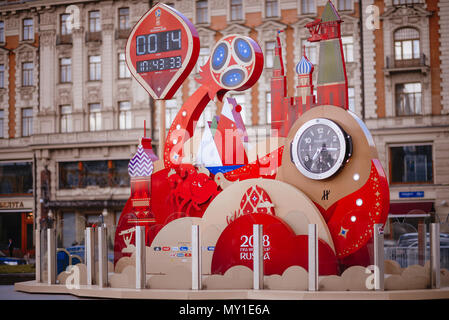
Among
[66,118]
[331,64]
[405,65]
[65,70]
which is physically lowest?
[331,64]

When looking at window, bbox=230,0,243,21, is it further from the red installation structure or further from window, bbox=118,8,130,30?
the red installation structure

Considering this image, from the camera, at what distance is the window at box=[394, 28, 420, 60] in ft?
122

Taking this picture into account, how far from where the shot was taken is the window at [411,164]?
36.5 m

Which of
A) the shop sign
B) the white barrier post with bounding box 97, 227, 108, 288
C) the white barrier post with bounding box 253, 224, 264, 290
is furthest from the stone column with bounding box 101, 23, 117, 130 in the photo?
the white barrier post with bounding box 253, 224, 264, 290

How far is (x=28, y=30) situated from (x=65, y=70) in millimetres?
3372

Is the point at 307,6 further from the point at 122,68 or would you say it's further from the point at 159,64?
the point at 159,64

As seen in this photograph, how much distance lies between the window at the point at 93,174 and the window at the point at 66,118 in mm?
1942

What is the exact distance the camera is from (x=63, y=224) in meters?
18.5

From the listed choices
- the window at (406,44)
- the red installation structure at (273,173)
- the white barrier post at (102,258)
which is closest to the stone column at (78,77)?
the window at (406,44)

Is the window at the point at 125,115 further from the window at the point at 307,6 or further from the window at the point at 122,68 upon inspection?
the window at the point at 307,6

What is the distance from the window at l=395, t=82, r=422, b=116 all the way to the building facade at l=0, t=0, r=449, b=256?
0.05 metres

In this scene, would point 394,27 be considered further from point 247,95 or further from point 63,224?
point 63,224

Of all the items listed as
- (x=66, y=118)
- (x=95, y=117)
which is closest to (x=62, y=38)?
(x=66, y=118)

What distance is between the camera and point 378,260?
14.6 meters
